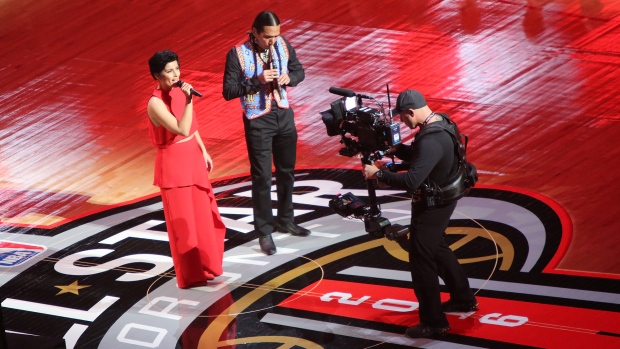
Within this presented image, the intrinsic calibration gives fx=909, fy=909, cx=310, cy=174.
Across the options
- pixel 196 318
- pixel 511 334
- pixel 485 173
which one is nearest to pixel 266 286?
pixel 196 318

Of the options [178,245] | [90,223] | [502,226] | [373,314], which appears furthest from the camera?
[90,223]

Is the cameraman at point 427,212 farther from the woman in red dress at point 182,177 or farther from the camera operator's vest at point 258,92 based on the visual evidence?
the camera operator's vest at point 258,92

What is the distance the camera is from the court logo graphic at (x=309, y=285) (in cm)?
516

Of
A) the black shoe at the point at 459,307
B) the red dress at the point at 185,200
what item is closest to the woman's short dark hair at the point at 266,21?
the red dress at the point at 185,200

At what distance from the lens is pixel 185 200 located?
227 inches

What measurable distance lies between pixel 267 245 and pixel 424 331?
5.40ft

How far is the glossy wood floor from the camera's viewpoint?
23.2 ft

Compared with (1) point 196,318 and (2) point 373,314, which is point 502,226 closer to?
(2) point 373,314

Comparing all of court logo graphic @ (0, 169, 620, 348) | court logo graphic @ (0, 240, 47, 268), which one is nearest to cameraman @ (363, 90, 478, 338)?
court logo graphic @ (0, 169, 620, 348)

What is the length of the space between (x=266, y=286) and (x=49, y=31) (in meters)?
6.62

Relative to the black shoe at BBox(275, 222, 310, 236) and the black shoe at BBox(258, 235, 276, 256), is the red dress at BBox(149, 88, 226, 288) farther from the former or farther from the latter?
the black shoe at BBox(275, 222, 310, 236)

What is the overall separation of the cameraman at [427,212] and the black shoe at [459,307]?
16cm

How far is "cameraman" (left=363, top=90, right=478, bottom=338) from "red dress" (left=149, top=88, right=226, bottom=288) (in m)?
1.29

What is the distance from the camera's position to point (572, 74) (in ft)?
27.7
